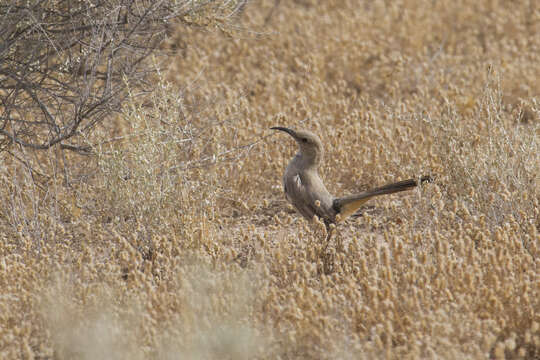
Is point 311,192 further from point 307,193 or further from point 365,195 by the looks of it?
point 365,195

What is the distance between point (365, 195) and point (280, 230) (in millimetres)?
599

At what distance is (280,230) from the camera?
4.66 m

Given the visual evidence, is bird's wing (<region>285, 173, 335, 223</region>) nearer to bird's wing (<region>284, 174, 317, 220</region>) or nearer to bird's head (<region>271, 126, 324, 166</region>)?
bird's wing (<region>284, 174, 317, 220</region>)

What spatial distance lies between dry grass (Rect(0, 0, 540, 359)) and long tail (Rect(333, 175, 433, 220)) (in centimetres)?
17

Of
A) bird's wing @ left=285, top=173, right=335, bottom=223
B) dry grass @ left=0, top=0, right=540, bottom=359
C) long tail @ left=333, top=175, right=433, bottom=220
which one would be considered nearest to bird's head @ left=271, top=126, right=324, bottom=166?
bird's wing @ left=285, top=173, right=335, bottom=223

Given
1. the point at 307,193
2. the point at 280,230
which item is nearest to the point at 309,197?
the point at 307,193

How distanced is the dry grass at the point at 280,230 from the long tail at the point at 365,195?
0.17 metres

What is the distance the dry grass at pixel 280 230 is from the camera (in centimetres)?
342

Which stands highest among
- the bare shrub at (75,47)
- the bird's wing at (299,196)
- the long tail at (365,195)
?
the bare shrub at (75,47)

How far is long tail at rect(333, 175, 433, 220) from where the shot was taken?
4.45 metres

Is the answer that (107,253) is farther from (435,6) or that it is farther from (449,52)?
(435,6)

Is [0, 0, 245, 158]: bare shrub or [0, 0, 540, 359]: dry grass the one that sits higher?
[0, 0, 245, 158]: bare shrub

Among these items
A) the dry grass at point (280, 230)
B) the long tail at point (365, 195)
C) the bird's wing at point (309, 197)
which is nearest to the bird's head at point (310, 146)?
the bird's wing at point (309, 197)

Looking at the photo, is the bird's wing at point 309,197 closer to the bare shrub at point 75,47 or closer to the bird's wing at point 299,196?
the bird's wing at point 299,196
